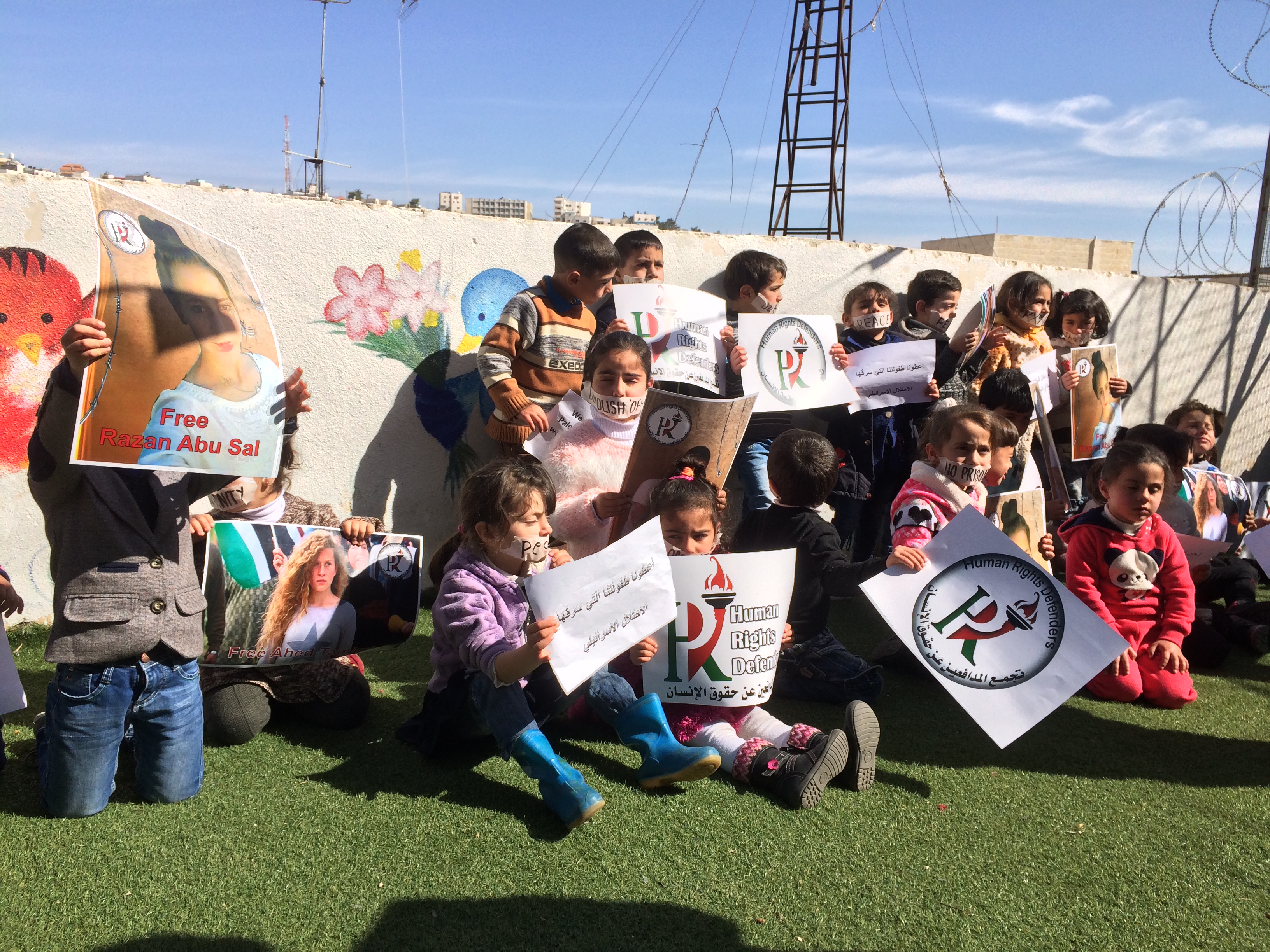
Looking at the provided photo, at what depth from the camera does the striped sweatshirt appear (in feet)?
13.8

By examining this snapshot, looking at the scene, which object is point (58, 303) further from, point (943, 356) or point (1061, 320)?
point (1061, 320)

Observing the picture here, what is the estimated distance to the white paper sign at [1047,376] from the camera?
4953 millimetres

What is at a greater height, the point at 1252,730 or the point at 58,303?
the point at 58,303

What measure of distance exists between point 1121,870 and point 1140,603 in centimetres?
168

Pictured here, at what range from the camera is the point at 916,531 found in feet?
11.0

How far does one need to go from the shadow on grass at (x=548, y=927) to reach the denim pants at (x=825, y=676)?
1543mm

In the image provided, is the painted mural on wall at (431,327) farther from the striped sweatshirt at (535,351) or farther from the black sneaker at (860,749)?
the black sneaker at (860,749)

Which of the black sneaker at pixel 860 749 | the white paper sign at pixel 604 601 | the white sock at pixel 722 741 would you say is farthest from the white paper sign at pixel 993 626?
the white paper sign at pixel 604 601

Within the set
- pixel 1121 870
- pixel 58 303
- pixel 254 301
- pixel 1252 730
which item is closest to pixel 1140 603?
pixel 1252 730

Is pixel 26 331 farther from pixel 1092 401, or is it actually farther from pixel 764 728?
pixel 1092 401

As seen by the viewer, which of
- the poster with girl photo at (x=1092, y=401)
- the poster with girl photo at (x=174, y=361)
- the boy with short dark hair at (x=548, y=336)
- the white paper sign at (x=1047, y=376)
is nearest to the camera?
the poster with girl photo at (x=174, y=361)

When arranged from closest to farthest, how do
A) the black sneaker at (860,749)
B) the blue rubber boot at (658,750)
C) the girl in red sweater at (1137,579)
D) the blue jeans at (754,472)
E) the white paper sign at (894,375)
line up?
the blue rubber boot at (658,750), the black sneaker at (860,749), the girl in red sweater at (1137,579), the blue jeans at (754,472), the white paper sign at (894,375)

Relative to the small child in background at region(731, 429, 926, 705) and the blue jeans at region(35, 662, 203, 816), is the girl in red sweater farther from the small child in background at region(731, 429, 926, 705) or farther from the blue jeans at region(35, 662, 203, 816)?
the blue jeans at region(35, 662, 203, 816)

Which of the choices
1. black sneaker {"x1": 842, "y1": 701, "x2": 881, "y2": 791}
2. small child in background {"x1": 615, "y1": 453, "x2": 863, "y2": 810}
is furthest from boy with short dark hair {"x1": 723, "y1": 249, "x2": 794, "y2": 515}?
black sneaker {"x1": 842, "y1": 701, "x2": 881, "y2": 791}
